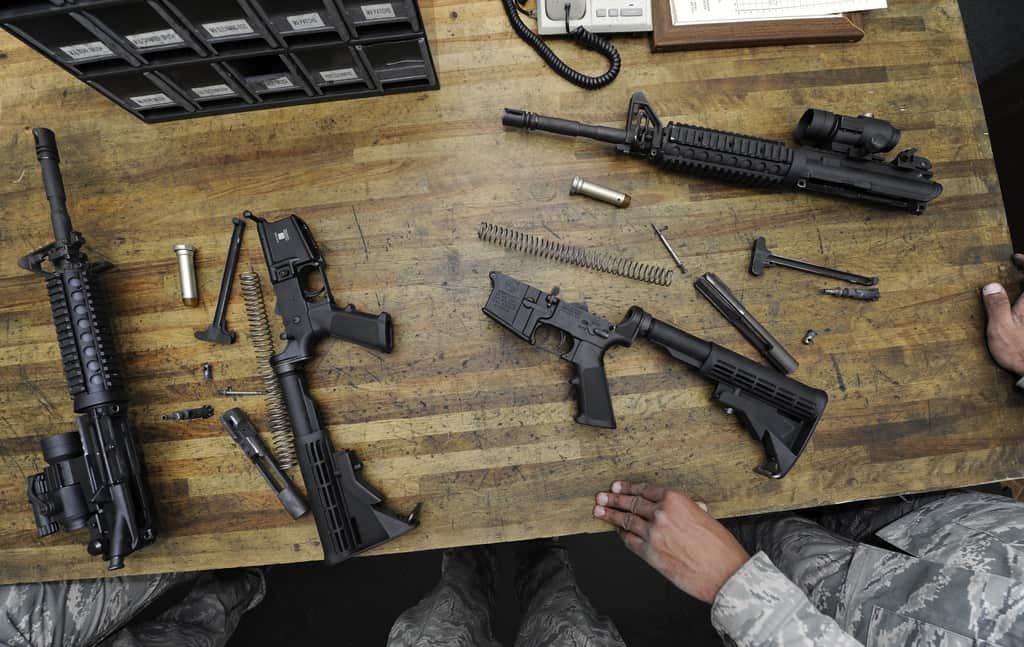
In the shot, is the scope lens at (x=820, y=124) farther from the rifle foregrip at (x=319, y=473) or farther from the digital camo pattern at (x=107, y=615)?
the digital camo pattern at (x=107, y=615)

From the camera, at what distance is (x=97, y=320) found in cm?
191

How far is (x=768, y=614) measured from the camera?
158 centimetres

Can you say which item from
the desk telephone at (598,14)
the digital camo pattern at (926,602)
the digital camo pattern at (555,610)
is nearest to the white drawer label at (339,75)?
the desk telephone at (598,14)

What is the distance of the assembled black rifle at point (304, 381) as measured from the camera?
186 cm

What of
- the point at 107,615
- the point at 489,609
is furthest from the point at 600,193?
the point at 107,615

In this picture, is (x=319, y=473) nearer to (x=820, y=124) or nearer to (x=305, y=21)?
(x=305, y=21)

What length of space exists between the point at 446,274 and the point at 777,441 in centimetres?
133

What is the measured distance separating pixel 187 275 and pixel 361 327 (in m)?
0.71

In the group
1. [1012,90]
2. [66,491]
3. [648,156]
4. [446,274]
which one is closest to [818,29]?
[648,156]

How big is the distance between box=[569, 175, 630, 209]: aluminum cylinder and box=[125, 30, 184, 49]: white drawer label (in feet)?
4.45

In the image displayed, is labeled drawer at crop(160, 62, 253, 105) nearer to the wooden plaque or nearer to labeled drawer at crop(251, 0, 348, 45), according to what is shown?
labeled drawer at crop(251, 0, 348, 45)

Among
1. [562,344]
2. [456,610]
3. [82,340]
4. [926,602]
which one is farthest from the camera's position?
[456,610]

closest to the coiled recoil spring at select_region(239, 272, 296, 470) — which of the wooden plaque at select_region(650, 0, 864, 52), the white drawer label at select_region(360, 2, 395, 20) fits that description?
the white drawer label at select_region(360, 2, 395, 20)

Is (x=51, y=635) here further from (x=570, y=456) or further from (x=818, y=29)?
(x=818, y=29)
